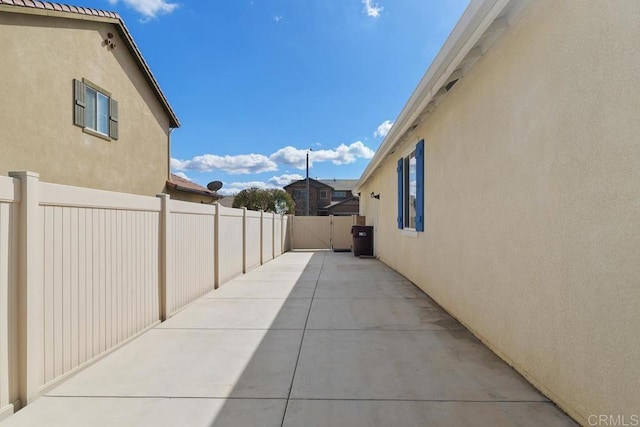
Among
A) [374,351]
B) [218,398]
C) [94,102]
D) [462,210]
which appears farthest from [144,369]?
[94,102]

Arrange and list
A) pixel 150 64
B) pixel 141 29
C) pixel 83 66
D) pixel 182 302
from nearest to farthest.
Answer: pixel 182 302 → pixel 83 66 → pixel 141 29 → pixel 150 64

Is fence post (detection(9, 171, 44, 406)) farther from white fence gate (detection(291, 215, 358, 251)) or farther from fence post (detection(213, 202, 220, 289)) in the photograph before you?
white fence gate (detection(291, 215, 358, 251))

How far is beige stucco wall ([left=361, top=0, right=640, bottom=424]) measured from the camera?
2.12 m

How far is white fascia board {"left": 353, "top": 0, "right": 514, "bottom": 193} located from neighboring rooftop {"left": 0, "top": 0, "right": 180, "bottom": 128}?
778 centimetres

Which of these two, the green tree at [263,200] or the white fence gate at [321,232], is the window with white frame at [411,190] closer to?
the white fence gate at [321,232]

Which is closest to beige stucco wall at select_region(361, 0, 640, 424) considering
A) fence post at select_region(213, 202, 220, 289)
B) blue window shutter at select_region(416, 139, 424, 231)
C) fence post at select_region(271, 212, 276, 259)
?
blue window shutter at select_region(416, 139, 424, 231)

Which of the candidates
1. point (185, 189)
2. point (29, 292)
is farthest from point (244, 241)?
point (29, 292)

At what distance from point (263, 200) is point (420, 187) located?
1057 inches

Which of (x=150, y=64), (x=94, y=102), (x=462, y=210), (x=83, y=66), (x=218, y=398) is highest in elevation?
(x=150, y=64)

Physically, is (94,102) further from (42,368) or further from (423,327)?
(423,327)

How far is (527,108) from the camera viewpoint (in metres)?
3.12

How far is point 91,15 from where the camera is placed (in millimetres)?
8820

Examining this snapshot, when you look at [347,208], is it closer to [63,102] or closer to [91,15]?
[91,15]

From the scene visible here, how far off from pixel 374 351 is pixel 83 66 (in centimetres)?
946
